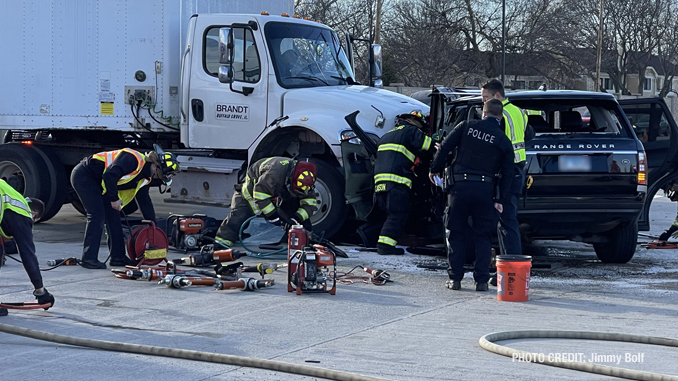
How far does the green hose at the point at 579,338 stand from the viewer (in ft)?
16.7

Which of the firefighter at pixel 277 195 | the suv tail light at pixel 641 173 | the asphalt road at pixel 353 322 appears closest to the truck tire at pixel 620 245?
the asphalt road at pixel 353 322

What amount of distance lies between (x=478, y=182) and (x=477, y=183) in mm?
13

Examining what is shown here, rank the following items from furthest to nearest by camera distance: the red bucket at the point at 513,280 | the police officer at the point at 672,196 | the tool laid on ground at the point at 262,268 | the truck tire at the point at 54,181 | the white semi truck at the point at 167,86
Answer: the truck tire at the point at 54,181, the white semi truck at the point at 167,86, the police officer at the point at 672,196, the tool laid on ground at the point at 262,268, the red bucket at the point at 513,280

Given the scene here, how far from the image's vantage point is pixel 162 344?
19.7ft

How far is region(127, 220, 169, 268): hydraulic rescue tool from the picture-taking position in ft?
30.0

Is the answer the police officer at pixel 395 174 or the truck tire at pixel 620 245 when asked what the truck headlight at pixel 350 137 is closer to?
the police officer at pixel 395 174

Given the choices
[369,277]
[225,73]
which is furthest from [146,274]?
[225,73]

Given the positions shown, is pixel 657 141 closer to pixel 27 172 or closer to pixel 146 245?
pixel 146 245

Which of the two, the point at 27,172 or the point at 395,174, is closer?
the point at 395,174

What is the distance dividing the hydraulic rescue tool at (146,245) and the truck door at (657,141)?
5333 millimetres

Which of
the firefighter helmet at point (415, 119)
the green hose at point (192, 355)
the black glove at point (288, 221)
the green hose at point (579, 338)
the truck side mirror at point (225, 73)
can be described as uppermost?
the truck side mirror at point (225, 73)

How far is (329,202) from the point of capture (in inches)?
428

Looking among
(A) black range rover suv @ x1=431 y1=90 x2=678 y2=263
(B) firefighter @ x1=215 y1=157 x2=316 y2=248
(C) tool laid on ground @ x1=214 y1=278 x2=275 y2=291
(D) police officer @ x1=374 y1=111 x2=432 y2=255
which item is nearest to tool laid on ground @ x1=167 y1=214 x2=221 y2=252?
(B) firefighter @ x1=215 y1=157 x2=316 y2=248

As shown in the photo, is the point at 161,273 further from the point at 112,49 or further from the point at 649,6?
the point at 649,6
